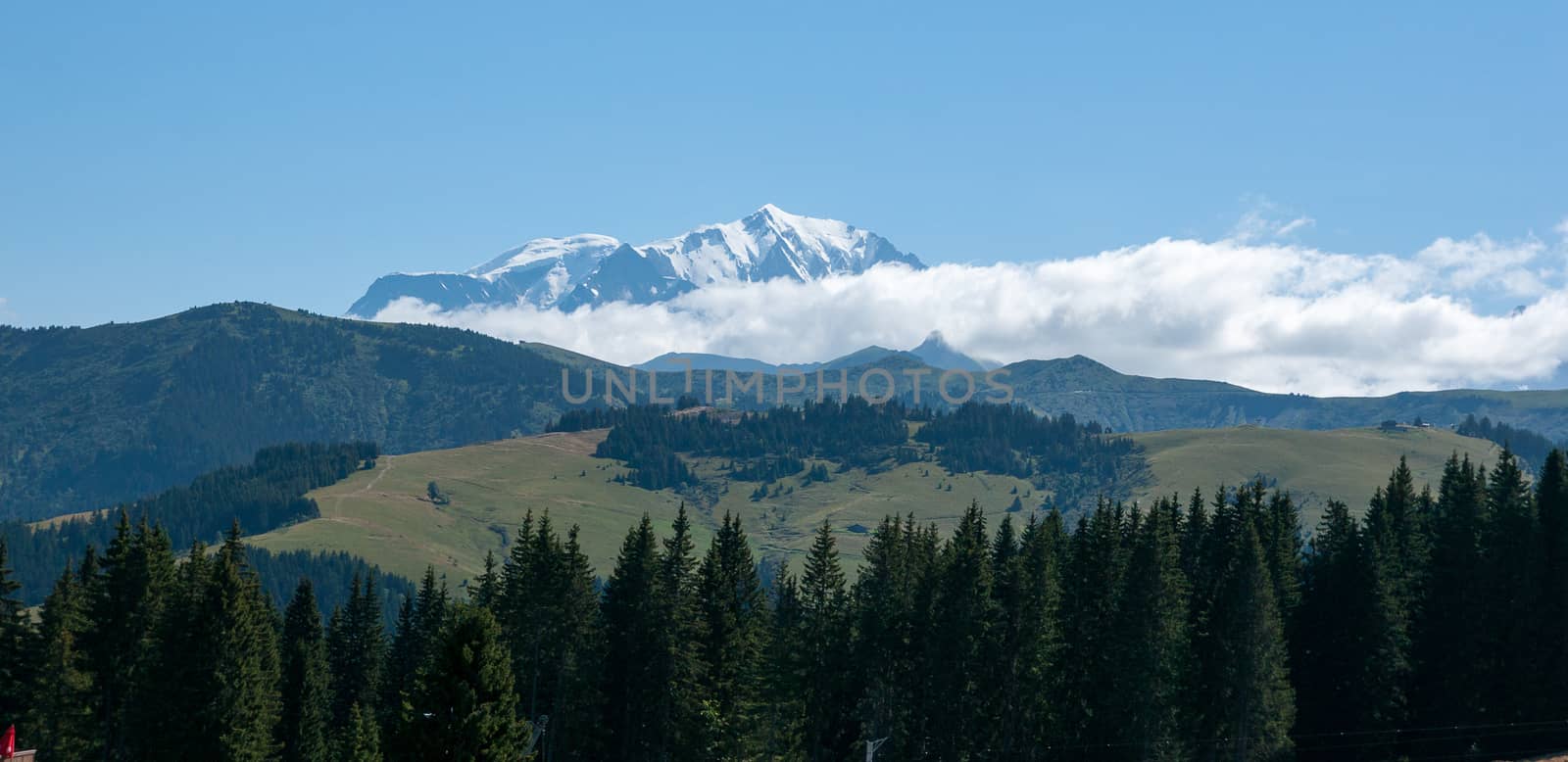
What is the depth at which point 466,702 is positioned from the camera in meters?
51.2

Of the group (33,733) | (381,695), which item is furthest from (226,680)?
(381,695)

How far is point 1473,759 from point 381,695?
236ft

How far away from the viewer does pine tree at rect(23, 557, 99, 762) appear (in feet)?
268

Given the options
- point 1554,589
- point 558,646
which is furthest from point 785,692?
point 1554,589

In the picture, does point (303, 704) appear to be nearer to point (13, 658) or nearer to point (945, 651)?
point (13, 658)

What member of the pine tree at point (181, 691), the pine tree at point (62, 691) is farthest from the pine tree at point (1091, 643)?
the pine tree at point (62, 691)

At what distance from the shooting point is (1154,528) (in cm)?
8694

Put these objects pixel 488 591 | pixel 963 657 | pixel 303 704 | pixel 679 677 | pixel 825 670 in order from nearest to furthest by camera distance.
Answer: pixel 679 677 → pixel 963 657 → pixel 825 670 → pixel 303 704 → pixel 488 591

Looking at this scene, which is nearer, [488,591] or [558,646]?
[558,646]

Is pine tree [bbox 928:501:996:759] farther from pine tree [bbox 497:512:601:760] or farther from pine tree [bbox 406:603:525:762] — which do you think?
pine tree [bbox 406:603:525:762]

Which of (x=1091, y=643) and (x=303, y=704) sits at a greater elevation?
(x=1091, y=643)

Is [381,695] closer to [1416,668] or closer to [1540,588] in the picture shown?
[1416,668]

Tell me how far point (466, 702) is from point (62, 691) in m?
43.1

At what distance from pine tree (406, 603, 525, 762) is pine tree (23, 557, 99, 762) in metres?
38.8
